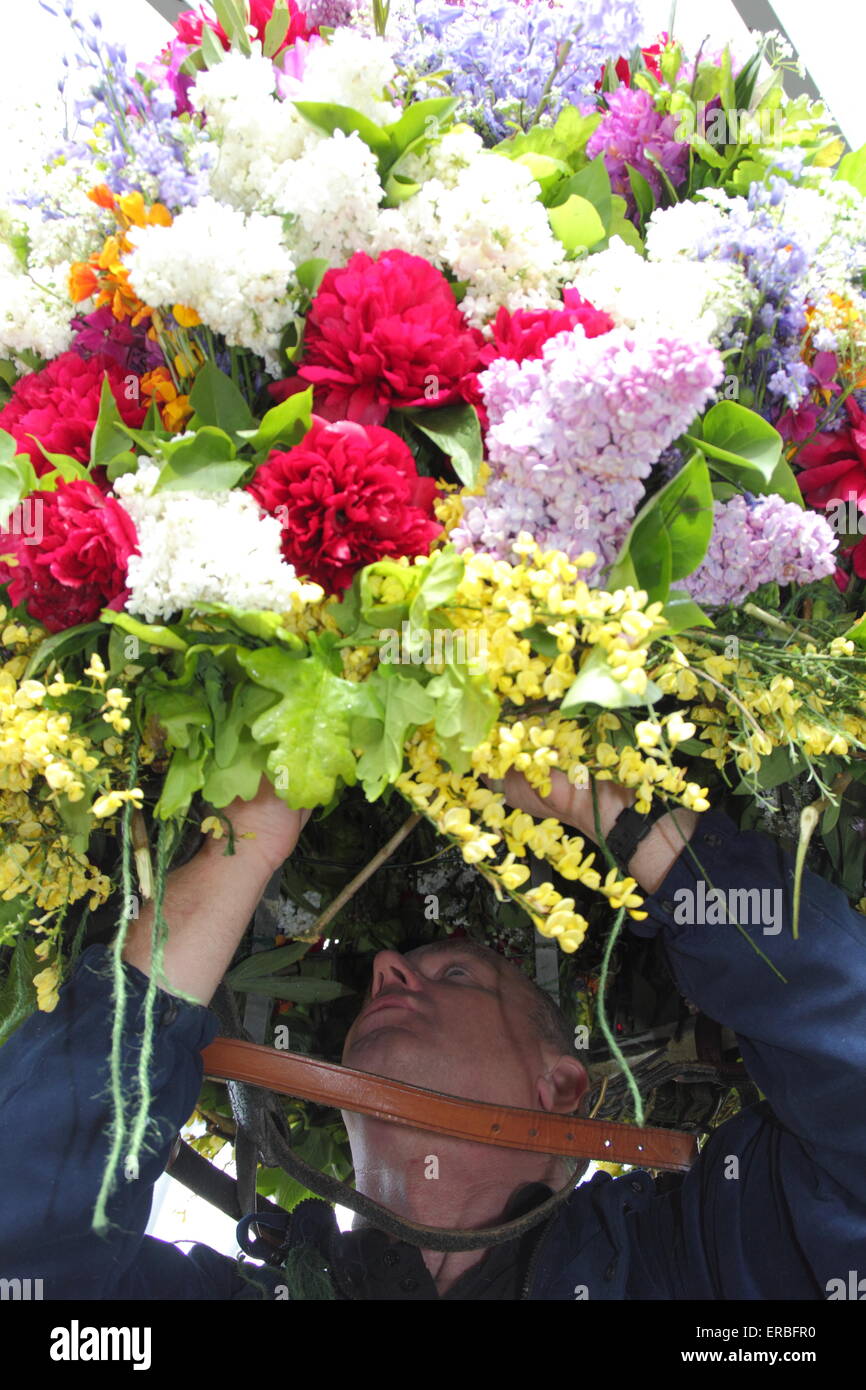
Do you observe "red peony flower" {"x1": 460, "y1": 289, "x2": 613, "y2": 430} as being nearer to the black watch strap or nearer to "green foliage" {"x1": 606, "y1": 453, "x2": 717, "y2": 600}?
"green foliage" {"x1": 606, "y1": 453, "x2": 717, "y2": 600}

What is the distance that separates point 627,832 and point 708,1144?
1.40 feet

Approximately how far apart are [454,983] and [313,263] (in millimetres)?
736

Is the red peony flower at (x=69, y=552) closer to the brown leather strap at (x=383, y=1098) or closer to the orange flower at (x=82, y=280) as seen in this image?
the orange flower at (x=82, y=280)

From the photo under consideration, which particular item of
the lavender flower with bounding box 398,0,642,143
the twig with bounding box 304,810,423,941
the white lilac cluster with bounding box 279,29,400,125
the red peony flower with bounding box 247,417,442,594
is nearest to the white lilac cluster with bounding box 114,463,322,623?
the red peony flower with bounding box 247,417,442,594

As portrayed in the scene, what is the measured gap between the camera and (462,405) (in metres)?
0.76

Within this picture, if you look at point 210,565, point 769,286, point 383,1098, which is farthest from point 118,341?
point 383,1098

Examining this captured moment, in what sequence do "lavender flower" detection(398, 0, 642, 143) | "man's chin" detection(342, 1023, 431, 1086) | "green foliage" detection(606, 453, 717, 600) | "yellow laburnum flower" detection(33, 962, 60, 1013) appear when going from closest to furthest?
1. "green foliage" detection(606, 453, 717, 600)
2. "yellow laburnum flower" detection(33, 962, 60, 1013)
3. "lavender flower" detection(398, 0, 642, 143)
4. "man's chin" detection(342, 1023, 431, 1086)

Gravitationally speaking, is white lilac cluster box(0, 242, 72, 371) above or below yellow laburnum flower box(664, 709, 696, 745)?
above

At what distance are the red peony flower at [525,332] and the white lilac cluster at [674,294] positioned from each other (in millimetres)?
24

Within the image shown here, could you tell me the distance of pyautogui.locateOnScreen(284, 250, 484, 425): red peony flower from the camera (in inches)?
28.4

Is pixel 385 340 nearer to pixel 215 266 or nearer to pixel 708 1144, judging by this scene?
pixel 215 266

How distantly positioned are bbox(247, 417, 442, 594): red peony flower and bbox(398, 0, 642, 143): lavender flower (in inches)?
15.5
